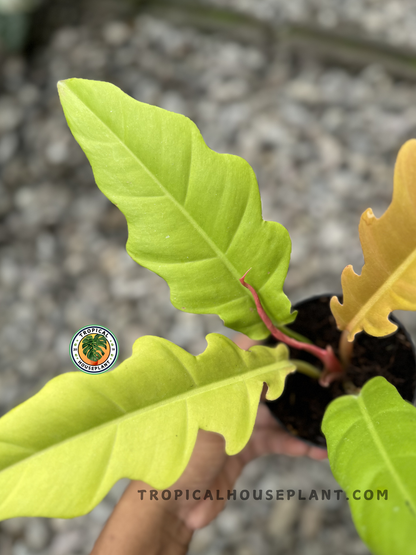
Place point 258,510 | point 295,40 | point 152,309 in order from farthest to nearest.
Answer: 1. point 295,40
2. point 152,309
3. point 258,510

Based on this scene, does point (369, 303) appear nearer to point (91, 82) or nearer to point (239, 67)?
point (91, 82)

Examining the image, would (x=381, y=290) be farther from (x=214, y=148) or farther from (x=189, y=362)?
(x=214, y=148)

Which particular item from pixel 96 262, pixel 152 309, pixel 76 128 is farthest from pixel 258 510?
pixel 76 128

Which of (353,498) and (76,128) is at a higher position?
(76,128)

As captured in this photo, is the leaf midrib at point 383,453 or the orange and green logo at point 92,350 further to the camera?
the orange and green logo at point 92,350

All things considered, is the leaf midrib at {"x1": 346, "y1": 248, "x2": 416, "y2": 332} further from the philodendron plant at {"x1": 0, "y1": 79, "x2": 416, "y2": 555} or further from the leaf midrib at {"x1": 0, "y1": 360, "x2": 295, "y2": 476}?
the leaf midrib at {"x1": 0, "y1": 360, "x2": 295, "y2": 476}

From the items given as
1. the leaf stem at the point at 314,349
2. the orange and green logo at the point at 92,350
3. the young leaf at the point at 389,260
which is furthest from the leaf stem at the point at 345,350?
the orange and green logo at the point at 92,350

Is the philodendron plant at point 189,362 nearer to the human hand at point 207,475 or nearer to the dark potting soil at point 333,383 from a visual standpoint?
the dark potting soil at point 333,383
